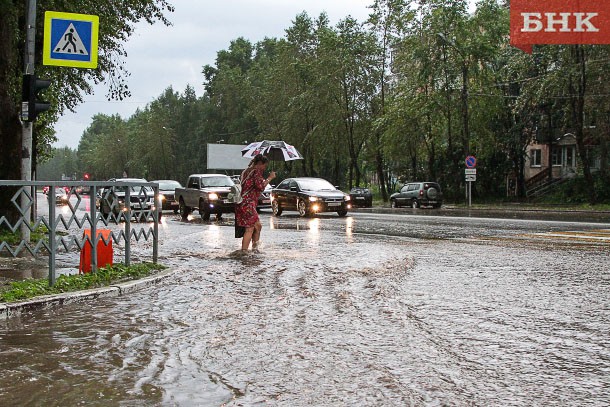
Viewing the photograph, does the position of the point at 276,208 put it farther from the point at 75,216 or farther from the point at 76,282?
the point at 76,282

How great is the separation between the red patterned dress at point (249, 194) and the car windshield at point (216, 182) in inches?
622

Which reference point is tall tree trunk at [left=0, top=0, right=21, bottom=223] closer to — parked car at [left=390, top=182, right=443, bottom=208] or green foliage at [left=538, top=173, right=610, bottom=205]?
parked car at [left=390, top=182, right=443, bottom=208]

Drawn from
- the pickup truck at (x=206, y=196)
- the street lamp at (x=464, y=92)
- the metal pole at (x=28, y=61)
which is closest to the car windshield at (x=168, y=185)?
the pickup truck at (x=206, y=196)

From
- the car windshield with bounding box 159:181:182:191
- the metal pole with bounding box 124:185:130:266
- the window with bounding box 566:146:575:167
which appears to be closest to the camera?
the metal pole with bounding box 124:185:130:266

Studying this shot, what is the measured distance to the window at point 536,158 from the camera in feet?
193

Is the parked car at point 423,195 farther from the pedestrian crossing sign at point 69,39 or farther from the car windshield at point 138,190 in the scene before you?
the car windshield at point 138,190

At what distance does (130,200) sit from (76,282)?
170cm

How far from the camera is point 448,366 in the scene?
191 inches

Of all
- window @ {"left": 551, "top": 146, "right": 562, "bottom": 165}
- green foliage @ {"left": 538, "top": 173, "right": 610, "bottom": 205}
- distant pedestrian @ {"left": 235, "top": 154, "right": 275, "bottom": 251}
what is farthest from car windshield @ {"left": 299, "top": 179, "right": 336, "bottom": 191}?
window @ {"left": 551, "top": 146, "right": 562, "bottom": 165}

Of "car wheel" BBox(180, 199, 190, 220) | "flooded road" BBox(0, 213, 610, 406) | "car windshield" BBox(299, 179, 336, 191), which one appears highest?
"car windshield" BBox(299, 179, 336, 191)

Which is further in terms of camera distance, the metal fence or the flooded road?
the metal fence

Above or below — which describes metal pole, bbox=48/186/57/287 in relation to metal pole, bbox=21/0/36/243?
below

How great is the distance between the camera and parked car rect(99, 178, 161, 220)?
9086 millimetres

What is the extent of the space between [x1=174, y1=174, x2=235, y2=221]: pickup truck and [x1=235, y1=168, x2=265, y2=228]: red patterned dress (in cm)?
1292
